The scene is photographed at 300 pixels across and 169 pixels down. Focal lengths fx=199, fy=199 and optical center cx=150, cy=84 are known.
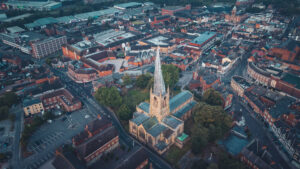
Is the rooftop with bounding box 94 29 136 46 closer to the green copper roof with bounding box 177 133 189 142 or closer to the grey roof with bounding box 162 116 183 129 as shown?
the grey roof with bounding box 162 116 183 129

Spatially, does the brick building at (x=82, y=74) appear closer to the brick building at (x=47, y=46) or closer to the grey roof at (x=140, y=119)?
the brick building at (x=47, y=46)

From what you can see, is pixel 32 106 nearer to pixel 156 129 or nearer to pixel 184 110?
pixel 156 129

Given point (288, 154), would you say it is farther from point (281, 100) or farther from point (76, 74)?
point (76, 74)

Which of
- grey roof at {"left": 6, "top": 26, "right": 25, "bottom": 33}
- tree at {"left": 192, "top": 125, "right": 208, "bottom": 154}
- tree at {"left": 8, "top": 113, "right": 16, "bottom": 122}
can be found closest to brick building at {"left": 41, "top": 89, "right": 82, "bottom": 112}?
tree at {"left": 8, "top": 113, "right": 16, "bottom": 122}

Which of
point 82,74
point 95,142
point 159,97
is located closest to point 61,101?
point 82,74

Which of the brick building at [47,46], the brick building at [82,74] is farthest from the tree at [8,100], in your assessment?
the brick building at [47,46]

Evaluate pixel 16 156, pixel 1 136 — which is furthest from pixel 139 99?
pixel 1 136
